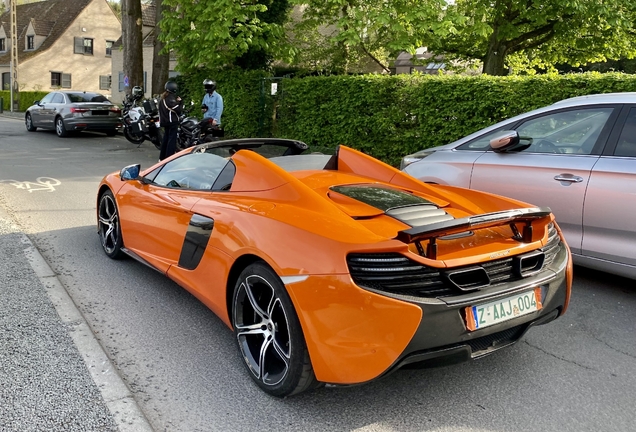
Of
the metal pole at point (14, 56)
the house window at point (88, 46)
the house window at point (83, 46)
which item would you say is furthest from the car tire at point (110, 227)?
the house window at point (88, 46)

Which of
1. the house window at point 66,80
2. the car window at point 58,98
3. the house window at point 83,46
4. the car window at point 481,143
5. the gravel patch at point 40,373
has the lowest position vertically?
the gravel patch at point 40,373

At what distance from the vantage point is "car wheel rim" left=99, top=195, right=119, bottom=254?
17.3ft

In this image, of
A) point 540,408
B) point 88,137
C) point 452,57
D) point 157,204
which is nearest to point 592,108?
point 540,408

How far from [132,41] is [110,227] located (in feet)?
49.5

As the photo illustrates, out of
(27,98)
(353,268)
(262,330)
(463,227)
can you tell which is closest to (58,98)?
(262,330)

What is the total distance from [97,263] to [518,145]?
4.14m

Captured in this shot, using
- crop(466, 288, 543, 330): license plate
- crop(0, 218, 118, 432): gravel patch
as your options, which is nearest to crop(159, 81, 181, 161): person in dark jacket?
crop(0, 218, 118, 432): gravel patch

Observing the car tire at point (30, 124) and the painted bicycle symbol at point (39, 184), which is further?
the car tire at point (30, 124)

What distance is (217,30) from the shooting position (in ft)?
48.5

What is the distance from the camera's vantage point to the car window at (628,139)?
451cm

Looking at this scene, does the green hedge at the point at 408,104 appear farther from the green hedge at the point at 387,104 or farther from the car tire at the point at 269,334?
the car tire at the point at 269,334

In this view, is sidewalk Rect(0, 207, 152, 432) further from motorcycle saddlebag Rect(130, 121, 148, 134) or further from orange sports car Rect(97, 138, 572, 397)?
motorcycle saddlebag Rect(130, 121, 148, 134)

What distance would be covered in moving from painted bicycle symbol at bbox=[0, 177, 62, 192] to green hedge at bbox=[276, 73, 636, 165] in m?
6.04

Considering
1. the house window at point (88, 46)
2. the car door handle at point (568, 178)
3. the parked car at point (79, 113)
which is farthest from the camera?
the house window at point (88, 46)
